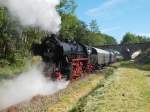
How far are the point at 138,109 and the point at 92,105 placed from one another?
1.77 metres

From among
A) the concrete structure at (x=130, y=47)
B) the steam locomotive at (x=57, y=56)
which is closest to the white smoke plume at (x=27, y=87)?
the steam locomotive at (x=57, y=56)

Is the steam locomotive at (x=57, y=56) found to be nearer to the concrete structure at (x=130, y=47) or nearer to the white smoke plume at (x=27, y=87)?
the white smoke plume at (x=27, y=87)

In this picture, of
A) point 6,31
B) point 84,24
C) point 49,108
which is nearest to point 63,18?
point 6,31

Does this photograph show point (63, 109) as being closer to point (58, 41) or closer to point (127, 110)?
point (127, 110)

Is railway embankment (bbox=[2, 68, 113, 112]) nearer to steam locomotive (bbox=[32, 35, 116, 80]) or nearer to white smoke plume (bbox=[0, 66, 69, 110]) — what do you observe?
white smoke plume (bbox=[0, 66, 69, 110])

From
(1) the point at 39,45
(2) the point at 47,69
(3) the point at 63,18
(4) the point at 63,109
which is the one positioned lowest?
(4) the point at 63,109

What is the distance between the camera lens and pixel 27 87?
939 inches

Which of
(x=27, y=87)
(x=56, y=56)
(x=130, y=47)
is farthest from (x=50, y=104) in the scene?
(x=130, y=47)

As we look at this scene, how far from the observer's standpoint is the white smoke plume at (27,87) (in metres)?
20.5

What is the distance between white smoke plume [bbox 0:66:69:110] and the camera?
67.3 feet

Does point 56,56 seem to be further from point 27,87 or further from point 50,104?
point 50,104

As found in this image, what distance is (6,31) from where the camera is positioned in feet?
159

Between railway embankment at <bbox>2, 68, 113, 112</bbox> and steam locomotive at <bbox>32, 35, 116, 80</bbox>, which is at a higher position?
steam locomotive at <bbox>32, 35, 116, 80</bbox>

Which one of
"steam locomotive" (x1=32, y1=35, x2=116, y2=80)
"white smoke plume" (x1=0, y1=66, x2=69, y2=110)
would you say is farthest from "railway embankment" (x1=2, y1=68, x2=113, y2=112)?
"steam locomotive" (x1=32, y1=35, x2=116, y2=80)
